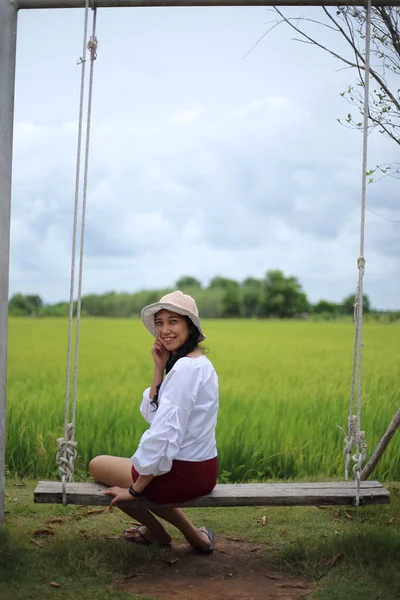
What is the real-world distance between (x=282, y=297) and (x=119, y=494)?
773 cm

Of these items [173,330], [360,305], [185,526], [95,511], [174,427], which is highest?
[360,305]

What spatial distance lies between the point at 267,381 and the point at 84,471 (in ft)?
7.38

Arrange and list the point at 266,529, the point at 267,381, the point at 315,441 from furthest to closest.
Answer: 1. the point at 267,381
2. the point at 315,441
3. the point at 266,529

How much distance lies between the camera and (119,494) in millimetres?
2871

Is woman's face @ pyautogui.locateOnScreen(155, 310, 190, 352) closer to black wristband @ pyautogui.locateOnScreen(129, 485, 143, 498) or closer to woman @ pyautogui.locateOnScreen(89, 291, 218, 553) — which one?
woman @ pyautogui.locateOnScreen(89, 291, 218, 553)

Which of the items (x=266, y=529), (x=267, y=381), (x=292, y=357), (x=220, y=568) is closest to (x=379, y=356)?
(x=292, y=357)

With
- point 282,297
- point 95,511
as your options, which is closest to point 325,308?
point 282,297

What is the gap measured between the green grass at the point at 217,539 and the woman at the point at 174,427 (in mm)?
290

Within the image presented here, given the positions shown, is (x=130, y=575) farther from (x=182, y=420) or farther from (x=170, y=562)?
(x=182, y=420)

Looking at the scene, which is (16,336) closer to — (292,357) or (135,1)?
(292,357)

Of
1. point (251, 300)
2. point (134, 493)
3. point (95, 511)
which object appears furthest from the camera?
point (251, 300)

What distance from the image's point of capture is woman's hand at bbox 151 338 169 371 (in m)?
3.02

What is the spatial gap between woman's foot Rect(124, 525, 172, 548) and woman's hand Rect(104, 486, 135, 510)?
55 cm

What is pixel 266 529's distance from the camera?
3793 mm
